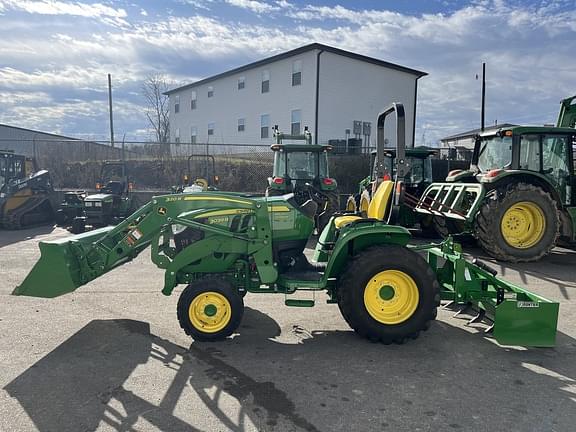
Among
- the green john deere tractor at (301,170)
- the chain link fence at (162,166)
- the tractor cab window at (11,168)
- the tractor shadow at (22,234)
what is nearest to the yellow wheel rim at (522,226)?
the green john deere tractor at (301,170)

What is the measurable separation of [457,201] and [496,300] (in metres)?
4.31

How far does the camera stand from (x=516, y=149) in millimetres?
7844

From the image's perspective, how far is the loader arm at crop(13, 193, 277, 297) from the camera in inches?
168

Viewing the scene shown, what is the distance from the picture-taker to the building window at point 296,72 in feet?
76.0

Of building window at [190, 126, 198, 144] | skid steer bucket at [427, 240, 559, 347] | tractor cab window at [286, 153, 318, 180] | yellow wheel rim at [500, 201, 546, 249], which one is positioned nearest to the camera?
skid steer bucket at [427, 240, 559, 347]

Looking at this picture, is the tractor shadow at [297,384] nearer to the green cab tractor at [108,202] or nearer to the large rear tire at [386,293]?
the large rear tire at [386,293]

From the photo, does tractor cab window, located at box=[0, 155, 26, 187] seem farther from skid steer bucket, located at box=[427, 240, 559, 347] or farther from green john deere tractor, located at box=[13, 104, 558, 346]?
skid steer bucket, located at box=[427, 240, 559, 347]

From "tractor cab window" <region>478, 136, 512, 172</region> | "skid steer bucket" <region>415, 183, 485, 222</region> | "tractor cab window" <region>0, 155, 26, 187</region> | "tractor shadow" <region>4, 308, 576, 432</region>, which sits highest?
"tractor cab window" <region>478, 136, 512, 172</region>

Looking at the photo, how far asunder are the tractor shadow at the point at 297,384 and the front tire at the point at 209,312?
0.12 metres

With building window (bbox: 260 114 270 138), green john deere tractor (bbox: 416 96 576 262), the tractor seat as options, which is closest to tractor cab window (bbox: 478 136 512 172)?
green john deere tractor (bbox: 416 96 576 262)

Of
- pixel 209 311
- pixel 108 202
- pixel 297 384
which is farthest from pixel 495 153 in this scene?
pixel 108 202

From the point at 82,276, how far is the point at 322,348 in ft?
8.38

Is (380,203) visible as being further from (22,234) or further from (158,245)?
(22,234)

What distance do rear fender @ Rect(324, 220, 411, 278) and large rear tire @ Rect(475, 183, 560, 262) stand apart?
402 cm
